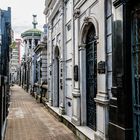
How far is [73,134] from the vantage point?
9.00m

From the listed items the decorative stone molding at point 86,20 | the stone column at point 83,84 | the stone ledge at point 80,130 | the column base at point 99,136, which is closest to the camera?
the column base at point 99,136

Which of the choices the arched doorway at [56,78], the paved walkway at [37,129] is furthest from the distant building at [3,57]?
the arched doorway at [56,78]

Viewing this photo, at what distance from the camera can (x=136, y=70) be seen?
528 centimetres

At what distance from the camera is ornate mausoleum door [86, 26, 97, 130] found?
796 cm

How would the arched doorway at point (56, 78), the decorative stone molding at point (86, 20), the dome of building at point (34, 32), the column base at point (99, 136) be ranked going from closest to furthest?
the column base at point (99, 136) → the decorative stone molding at point (86, 20) → the arched doorway at point (56, 78) → the dome of building at point (34, 32)

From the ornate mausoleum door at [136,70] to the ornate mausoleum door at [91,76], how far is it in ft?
8.41

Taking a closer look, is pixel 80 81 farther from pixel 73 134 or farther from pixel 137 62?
pixel 137 62

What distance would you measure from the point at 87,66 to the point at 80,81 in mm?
494

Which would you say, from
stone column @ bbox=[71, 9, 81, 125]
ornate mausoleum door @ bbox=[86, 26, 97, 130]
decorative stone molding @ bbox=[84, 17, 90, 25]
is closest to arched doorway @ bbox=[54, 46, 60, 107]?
stone column @ bbox=[71, 9, 81, 125]

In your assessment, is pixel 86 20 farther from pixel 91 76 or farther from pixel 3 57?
pixel 3 57

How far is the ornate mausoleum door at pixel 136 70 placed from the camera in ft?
17.1

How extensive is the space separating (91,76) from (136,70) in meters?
3.04

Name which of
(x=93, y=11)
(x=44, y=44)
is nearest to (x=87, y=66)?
(x=93, y=11)

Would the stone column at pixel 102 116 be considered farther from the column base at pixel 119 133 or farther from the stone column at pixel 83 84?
the stone column at pixel 83 84
